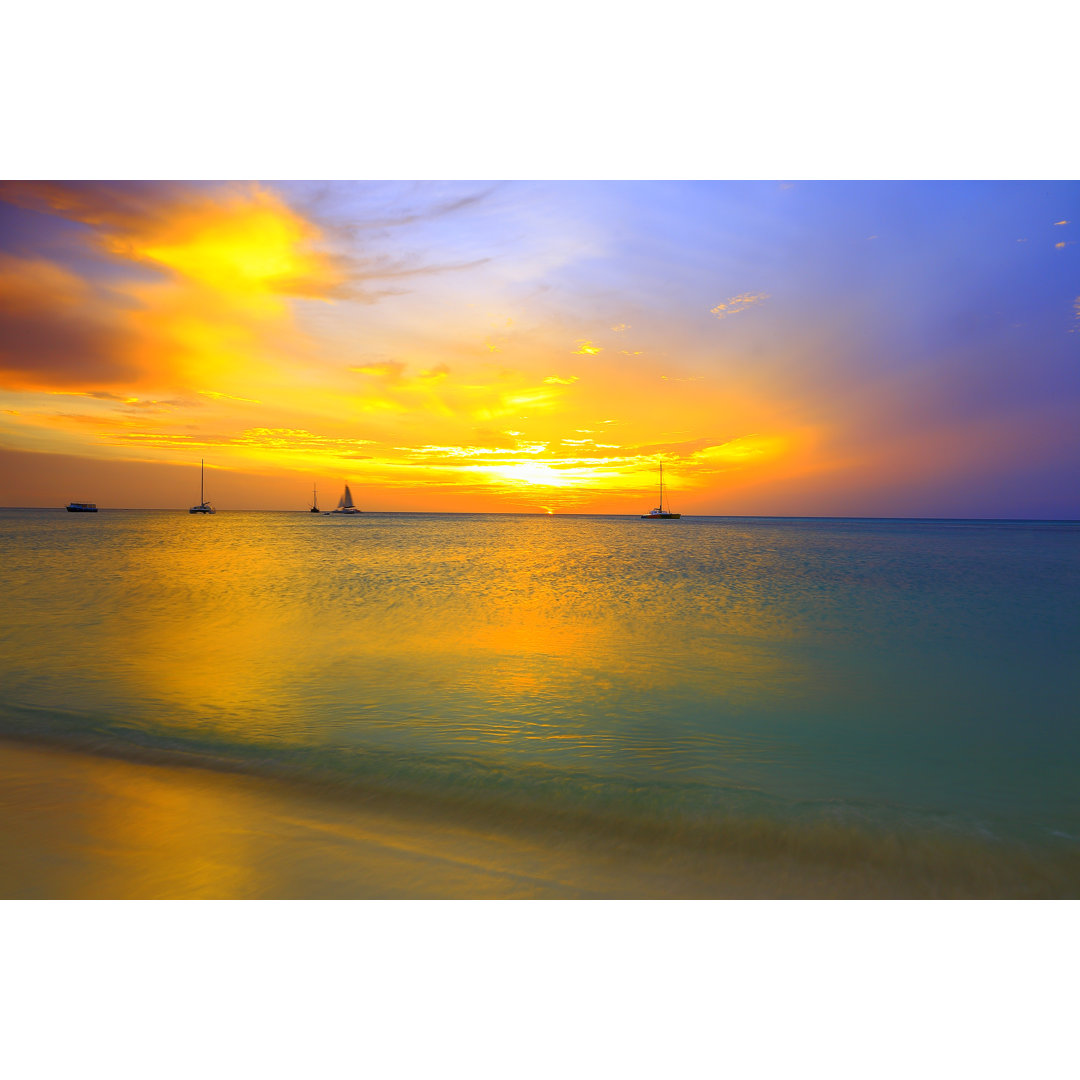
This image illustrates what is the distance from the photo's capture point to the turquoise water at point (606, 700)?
3234 mm

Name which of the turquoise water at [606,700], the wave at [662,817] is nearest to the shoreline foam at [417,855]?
the wave at [662,817]

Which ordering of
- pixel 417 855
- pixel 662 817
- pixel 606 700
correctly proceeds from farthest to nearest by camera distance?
pixel 606 700 < pixel 662 817 < pixel 417 855

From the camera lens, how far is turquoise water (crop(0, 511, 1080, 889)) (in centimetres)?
323

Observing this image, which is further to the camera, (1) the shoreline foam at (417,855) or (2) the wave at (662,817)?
(2) the wave at (662,817)

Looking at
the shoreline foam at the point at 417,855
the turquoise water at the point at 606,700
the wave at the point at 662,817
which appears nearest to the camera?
the shoreline foam at the point at 417,855

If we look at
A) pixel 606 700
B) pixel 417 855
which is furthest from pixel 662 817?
pixel 606 700

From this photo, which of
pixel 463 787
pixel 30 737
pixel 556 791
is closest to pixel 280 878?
pixel 463 787

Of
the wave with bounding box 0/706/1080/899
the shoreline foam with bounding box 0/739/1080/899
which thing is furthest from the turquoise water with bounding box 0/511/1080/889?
the shoreline foam with bounding box 0/739/1080/899

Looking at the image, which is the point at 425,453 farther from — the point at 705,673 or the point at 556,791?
the point at 556,791

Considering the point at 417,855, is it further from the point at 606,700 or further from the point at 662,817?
the point at 606,700

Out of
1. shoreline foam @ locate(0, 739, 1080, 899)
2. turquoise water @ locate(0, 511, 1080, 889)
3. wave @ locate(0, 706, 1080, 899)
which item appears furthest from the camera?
turquoise water @ locate(0, 511, 1080, 889)

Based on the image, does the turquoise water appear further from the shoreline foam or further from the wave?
the shoreline foam

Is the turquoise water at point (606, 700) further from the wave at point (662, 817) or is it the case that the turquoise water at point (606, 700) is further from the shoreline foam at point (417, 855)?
the shoreline foam at point (417, 855)

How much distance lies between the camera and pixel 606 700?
5086 mm
